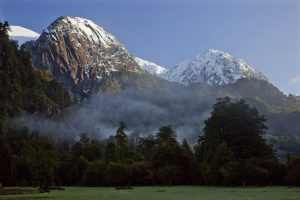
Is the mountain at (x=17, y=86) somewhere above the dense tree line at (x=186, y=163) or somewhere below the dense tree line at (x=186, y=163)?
above

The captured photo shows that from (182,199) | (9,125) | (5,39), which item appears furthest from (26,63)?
(182,199)

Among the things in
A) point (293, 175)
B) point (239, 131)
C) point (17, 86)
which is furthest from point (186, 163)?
point (17, 86)

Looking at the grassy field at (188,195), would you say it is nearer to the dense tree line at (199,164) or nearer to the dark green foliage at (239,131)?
the dense tree line at (199,164)

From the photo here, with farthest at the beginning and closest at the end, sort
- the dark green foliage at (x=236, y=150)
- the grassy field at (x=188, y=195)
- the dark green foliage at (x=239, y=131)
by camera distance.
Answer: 1. the dark green foliage at (x=239, y=131)
2. the dark green foliage at (x=236, y=150)
3. the grassy field at (x=188, y=195)

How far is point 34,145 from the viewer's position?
434 feet

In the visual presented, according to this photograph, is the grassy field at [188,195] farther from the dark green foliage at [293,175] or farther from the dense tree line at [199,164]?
the dense tree line at [199,164]

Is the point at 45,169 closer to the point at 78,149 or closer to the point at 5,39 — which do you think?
the point at 78,149

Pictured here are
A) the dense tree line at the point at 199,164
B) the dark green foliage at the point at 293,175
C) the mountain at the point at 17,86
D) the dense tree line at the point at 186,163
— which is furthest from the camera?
the mountain at the point at 17,86

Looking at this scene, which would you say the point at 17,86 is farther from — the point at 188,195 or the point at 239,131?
the point at 188,195

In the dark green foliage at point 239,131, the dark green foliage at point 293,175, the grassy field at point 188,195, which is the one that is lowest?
the grassy field at point 188,195

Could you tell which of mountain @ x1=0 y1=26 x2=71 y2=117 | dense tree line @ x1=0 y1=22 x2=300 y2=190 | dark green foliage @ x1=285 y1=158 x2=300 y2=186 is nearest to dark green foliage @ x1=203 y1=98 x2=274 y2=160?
dense tree line @ x1=0 y1=22 x2=300 y2=190

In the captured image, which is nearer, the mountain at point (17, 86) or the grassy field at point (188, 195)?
the grassy field at point (188, 195)

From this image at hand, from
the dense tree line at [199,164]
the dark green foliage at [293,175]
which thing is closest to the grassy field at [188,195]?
the dark green foliage at [293,175]

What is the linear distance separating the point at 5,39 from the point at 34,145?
234 feet
